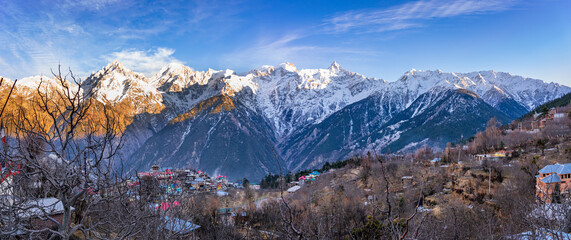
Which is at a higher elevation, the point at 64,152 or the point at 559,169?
the point at 64,152

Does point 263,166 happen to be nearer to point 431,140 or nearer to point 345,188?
point 431,140

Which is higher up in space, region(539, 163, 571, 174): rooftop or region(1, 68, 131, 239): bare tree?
region(1, 68, 131, 239): bare tree

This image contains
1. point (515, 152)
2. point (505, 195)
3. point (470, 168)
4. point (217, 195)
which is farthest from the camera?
point (217, 195)

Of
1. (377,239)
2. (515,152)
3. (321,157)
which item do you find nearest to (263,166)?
(321,157)

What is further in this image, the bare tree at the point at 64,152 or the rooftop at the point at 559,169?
the rooftop at the point at 559,169

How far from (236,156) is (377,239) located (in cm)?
15937

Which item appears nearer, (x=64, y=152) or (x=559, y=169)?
(x=64, y=152)

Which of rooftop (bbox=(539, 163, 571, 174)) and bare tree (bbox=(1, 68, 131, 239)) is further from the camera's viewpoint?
rooftop (bbox=(539, 163, 571, 174))

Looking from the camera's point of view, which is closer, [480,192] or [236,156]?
[480,192]

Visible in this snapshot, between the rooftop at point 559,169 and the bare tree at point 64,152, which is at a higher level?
the bare tree at point 64,152

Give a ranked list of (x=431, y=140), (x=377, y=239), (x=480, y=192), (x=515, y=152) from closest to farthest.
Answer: (x=377, y=239) → (x=480, y=192) → (x=515, y=152) → (x=431, y=140)

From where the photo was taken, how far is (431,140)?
151 m

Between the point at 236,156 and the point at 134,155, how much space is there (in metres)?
60.3

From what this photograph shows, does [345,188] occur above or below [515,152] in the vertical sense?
below
